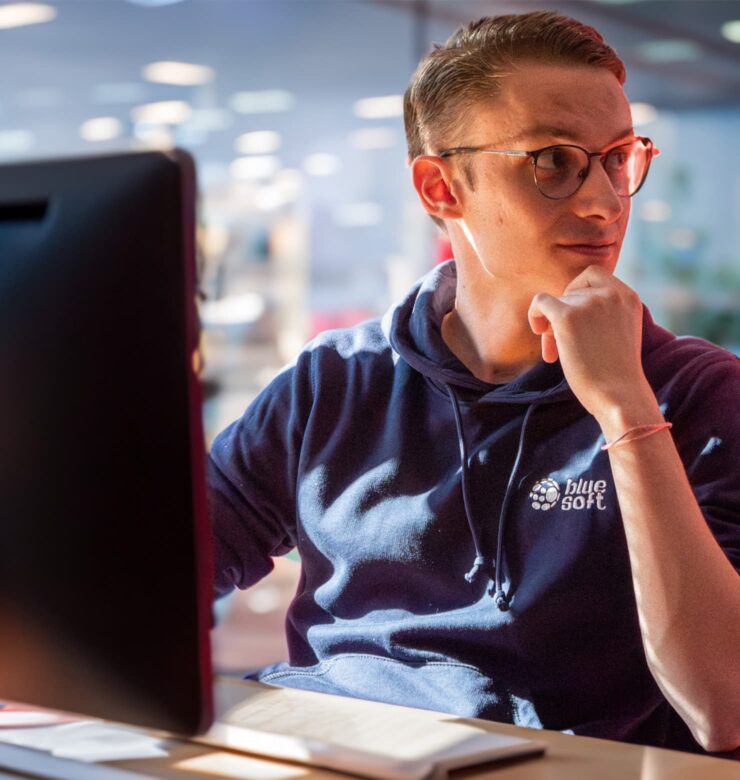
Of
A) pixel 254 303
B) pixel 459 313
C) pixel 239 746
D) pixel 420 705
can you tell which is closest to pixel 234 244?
pixel 254 303

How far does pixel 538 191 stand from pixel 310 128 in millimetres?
3463

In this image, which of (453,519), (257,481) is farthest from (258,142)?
(453,519)

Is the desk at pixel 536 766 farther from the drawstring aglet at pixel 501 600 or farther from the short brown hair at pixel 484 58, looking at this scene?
the short brown hair at pixel 484 58

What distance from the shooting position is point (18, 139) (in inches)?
182

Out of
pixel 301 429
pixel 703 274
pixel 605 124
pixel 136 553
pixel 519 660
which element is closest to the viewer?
pixel 136 553

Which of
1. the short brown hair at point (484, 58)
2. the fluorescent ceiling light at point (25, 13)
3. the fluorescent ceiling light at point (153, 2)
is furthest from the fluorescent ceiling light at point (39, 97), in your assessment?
the short brown hair at point (484, 58)

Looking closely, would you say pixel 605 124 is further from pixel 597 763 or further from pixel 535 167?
pixel 597 763

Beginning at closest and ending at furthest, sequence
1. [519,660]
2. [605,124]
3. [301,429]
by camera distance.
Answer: [519,660]
[605,124]
[301,429]

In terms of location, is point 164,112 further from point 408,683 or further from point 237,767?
point 237,767

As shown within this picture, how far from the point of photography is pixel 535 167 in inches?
57.5

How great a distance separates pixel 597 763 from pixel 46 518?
47cm

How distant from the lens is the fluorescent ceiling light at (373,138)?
4762mm

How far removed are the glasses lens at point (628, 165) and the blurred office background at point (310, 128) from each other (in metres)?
2.99

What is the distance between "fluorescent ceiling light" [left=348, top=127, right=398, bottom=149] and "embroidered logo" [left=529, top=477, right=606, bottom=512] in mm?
3583
